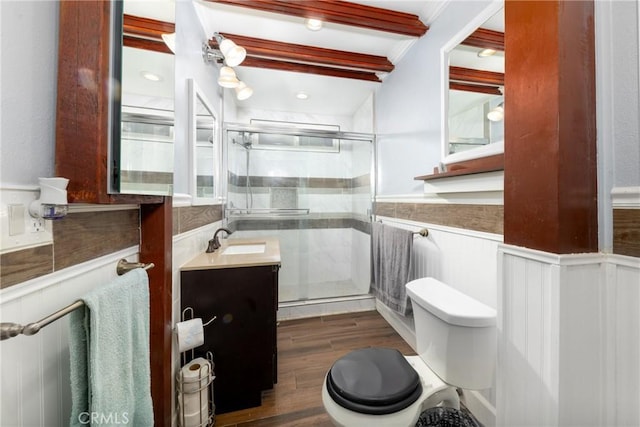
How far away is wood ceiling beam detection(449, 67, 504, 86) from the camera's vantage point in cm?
116

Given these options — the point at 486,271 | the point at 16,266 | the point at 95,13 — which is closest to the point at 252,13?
the point at 95,13

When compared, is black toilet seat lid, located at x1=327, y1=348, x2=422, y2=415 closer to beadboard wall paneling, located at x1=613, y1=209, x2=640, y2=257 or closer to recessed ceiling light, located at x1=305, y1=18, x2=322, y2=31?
beadboard wall paneling, located at x1=613, y1=209, x2=640, y2=257

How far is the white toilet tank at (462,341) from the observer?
2.96ft

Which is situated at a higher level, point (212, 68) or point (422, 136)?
point (212, 68)

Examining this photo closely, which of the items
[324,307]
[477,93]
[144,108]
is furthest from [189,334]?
[477,93]

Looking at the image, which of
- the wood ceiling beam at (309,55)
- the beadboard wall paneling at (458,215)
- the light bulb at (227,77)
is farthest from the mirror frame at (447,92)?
the light bulb at (227,77)

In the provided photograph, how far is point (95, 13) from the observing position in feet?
1.96

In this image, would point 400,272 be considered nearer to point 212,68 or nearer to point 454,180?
point 454,180

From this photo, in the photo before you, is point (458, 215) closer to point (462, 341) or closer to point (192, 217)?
point (462, 341)

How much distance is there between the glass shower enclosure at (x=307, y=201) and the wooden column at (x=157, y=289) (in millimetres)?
1555

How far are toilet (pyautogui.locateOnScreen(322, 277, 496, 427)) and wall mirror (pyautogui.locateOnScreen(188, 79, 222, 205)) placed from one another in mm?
1352

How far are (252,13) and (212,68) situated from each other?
0.55 metres

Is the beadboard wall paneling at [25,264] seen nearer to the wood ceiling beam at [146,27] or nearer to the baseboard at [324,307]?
the wood ceiling beam at [146,27]

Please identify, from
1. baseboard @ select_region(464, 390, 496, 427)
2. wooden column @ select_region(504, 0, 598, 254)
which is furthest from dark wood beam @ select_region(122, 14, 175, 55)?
baseboard @ select_region(464, 390, 496, 427)
